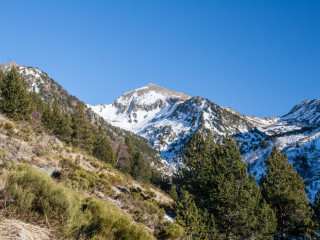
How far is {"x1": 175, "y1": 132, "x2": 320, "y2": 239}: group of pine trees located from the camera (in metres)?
14.1

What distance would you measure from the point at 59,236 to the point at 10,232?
1.15m

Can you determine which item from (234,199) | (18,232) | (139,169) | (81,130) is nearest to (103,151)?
(81,130)

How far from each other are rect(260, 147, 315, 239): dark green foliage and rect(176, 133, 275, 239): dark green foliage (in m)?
3.95

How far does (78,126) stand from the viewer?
141ft

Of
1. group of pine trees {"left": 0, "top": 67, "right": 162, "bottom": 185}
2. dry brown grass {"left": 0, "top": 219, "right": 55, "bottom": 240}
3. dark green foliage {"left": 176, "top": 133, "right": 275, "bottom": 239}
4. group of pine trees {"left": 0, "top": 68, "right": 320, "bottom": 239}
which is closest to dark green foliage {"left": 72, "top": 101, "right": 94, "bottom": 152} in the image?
group of pine trees {"left": 0, "top": 67, "right": 162, "bottom": 185}

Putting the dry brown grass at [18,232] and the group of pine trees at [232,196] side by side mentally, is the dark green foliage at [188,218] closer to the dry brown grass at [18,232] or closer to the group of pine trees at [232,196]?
the group of pine trees at [232,196]

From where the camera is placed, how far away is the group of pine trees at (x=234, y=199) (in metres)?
14.1

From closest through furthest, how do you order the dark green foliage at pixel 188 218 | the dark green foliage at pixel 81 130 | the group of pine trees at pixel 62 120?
the dark green foliage at pixel 188 218
the group of pine trees at pixel 62 120
the dark green foliage at pixel 81 130

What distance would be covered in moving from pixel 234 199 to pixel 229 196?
0.72 meters

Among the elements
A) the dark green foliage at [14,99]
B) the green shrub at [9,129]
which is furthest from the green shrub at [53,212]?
the dark green foliage at [14,99]

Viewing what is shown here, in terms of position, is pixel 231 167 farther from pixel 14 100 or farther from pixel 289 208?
pixel 14 100

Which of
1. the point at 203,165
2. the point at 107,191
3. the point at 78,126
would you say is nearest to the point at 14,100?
the point at 78,126

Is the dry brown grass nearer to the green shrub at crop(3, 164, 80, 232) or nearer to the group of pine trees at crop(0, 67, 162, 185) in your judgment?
the green shrub at crop(3, 164, 80, 232)

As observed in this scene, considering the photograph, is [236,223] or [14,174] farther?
[236,223]
